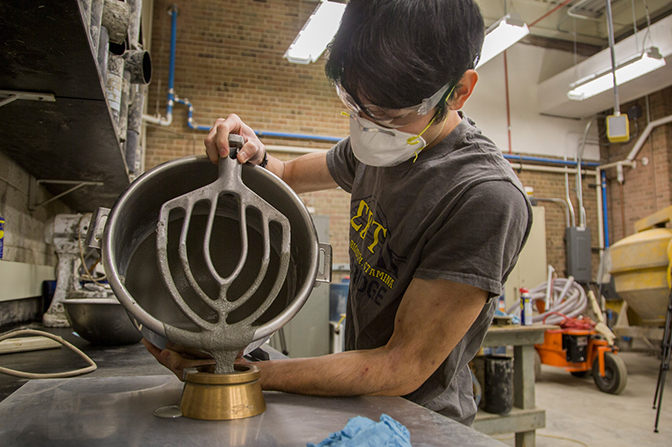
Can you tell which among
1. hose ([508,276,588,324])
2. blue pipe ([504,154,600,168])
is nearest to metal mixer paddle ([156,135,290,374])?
hose ([508,276,588,324])

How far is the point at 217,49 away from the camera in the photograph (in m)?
5.56

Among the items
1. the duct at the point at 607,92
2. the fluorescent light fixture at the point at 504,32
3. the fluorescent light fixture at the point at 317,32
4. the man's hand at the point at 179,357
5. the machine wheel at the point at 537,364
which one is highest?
the duct at the point at 607,92

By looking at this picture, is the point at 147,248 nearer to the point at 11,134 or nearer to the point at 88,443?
the point at 88,443

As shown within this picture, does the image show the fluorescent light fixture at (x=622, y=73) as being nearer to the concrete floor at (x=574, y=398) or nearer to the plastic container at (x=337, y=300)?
the concrete floor at (x=574, y=398)

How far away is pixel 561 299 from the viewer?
18.7ft

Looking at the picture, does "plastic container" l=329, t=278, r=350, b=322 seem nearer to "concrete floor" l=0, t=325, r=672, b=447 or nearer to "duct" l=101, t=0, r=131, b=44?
"concrete floor" l=0, t=325, r=672, b=447

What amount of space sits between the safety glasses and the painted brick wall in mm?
4704

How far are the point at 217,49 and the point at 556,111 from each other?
4973 mm

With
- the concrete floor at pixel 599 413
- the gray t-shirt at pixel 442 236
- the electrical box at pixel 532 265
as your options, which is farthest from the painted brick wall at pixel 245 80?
the gray t-shirt at pixel 442 236

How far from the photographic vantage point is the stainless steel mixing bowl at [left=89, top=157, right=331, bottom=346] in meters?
0.75

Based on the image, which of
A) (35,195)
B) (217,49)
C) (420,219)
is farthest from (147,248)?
(217,49)

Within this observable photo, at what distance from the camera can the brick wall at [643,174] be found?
6414mm

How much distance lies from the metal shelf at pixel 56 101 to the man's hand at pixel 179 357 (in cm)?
51

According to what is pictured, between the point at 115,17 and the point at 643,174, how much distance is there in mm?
7535
